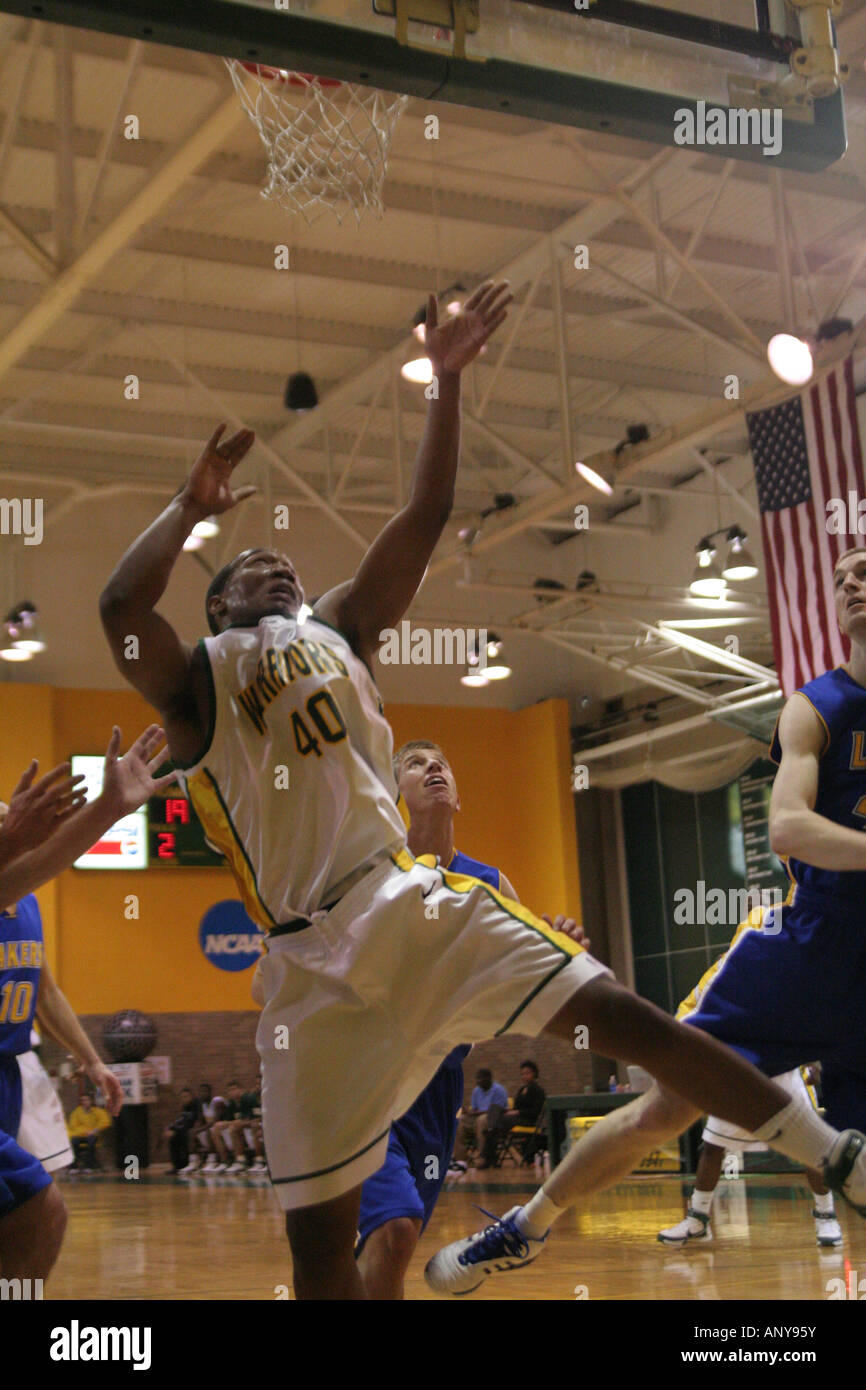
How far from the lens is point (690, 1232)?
25.4 feet

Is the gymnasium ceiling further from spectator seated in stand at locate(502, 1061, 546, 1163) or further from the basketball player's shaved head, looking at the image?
the basketball player's shaved head

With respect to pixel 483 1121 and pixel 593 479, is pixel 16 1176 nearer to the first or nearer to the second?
pixel 593 479

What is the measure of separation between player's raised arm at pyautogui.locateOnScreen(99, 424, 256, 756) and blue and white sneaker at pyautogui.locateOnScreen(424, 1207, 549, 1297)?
1.54 m

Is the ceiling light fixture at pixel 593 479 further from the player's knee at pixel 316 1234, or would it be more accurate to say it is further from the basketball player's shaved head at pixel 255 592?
the player's knee at pixel 316 1234

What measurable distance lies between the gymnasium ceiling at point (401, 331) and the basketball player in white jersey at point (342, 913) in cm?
725

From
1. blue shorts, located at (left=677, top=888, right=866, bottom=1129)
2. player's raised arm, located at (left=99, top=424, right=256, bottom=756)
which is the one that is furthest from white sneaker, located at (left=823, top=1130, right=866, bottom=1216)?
player's raised arm, located at (left=99, top=424, right=256, bottom=756)

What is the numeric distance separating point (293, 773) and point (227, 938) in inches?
714

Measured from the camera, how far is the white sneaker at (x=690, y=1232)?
774cm

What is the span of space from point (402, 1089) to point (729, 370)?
15982 mm

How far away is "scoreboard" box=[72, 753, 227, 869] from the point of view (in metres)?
20.3

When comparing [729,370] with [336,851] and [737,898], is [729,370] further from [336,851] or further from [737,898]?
[336,851]

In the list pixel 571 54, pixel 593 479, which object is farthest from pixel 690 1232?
pixel 593 479

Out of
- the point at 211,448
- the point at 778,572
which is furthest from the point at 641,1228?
the point at 211,448

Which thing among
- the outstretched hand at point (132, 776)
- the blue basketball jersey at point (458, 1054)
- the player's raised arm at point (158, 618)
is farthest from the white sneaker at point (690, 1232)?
the player's raised arm at point (158, 618)
